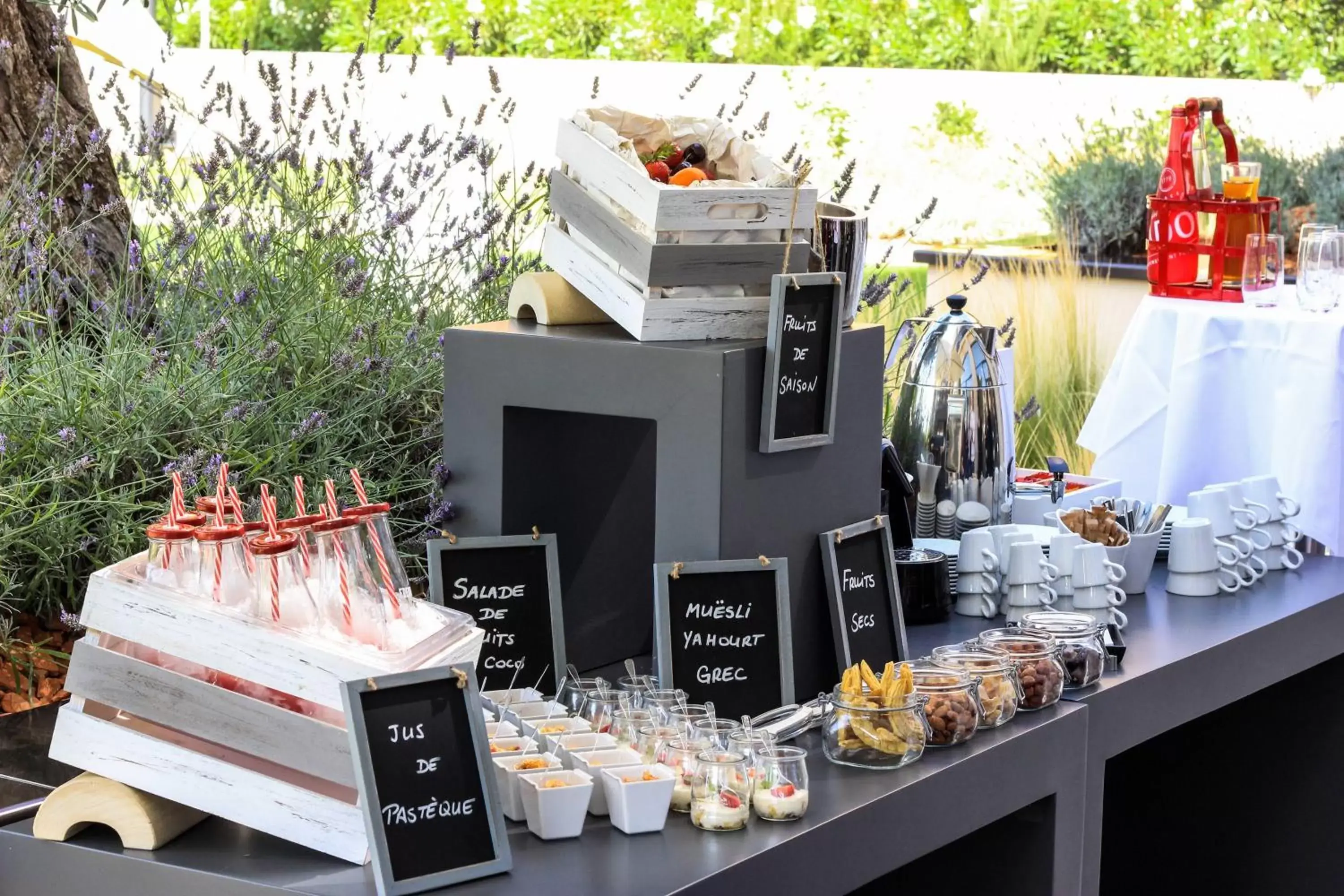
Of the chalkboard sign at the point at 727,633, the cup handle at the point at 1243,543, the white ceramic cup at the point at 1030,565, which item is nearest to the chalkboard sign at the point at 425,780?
the chalkboard sign at the point at 727,633

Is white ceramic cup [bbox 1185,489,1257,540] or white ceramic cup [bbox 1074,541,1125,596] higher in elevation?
white ceramic cup [bbox 1185,489,1257,540]

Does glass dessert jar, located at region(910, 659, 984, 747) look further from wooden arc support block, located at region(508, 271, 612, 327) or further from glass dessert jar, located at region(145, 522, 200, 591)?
glass dessert jar, located at region(145, 522, 200, 591)

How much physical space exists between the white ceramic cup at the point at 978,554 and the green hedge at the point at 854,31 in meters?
10.6

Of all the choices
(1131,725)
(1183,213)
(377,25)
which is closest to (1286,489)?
(1183,213)

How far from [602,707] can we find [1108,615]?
0.79 m

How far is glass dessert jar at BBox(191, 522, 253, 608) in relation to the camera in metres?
1.20

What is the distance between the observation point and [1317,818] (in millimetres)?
2277

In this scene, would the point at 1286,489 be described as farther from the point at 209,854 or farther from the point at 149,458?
the point at 209,854

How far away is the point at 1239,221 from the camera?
325 cm

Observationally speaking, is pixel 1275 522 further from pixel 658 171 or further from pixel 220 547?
pixel 220 547

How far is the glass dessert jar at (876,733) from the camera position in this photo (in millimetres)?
1376

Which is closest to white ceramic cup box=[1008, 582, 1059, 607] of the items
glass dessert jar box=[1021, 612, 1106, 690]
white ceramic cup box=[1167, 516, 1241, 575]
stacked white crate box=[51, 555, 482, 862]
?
glass dessert jar box=[1021, 612, 1106, 690]

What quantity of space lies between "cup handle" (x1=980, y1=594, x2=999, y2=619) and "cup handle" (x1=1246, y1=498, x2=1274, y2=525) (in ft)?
1.62

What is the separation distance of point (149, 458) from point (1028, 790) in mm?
1343
